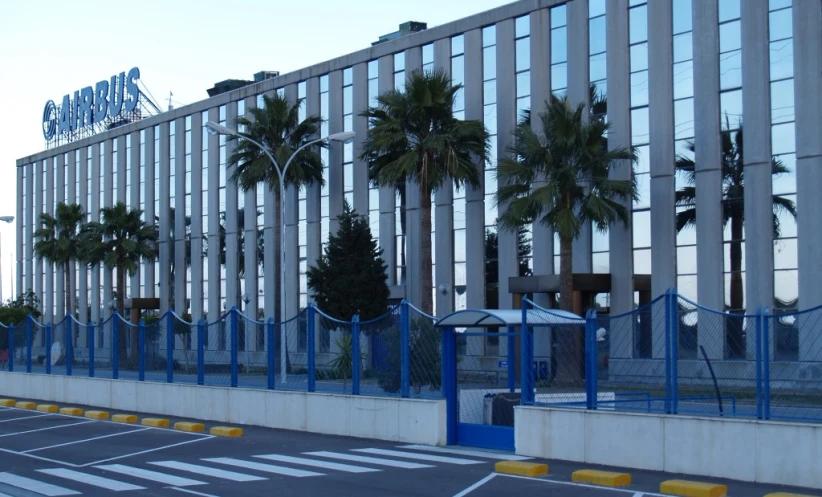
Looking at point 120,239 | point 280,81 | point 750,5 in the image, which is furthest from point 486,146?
point 120,239

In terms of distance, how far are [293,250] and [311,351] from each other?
26.0 m

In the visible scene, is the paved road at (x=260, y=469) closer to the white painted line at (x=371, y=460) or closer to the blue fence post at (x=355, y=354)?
the white painted line at (x=371, y=460)

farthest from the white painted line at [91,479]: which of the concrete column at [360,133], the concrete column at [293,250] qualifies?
the concrete column at [293,250]

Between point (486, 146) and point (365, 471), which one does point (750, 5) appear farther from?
point (365, 471)

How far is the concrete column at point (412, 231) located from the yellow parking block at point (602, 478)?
25.9m

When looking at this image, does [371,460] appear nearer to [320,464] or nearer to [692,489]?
[320,464]

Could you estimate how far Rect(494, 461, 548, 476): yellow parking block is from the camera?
14.5m

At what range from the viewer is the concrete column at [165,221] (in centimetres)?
5394

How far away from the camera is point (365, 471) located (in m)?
15.2

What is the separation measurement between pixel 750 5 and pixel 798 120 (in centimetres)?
384

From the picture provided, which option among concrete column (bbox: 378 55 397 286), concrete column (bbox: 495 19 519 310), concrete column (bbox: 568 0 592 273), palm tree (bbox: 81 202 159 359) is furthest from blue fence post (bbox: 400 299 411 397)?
palm tree (bbox: 81 202 159 359)

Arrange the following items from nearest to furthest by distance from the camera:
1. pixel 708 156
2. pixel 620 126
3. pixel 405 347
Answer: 1. pixel 405 347
2. pixel 708 156
3. pixel 620 126

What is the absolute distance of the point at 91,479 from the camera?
14.6 metres

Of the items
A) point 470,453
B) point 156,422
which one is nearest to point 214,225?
point 156,422
